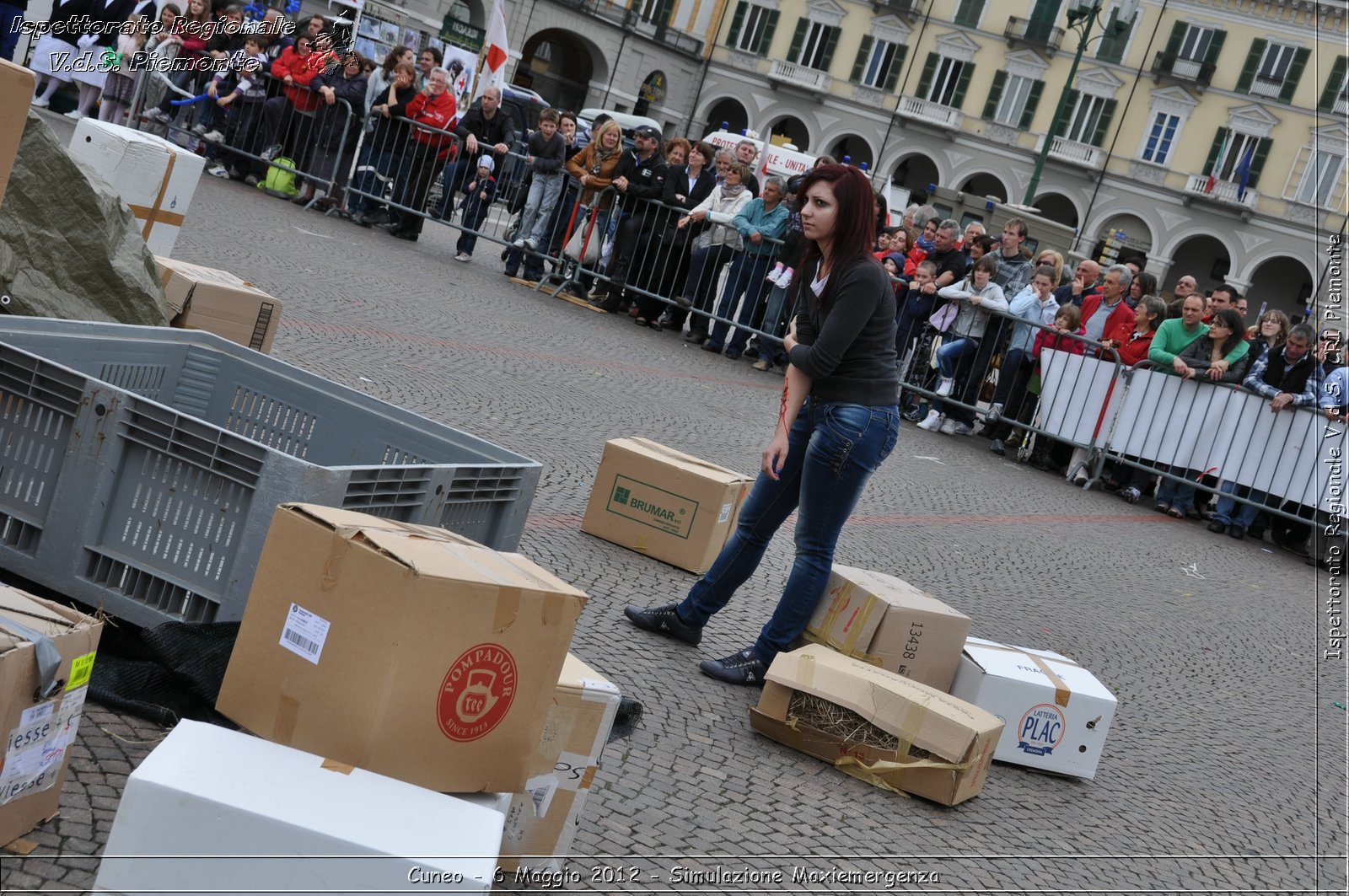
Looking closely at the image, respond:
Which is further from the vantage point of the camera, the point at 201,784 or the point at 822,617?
the point at 822,617

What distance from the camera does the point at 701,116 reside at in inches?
2790

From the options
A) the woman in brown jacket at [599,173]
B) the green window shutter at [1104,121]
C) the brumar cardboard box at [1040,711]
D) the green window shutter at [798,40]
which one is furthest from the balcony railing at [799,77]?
the brumar cardboard box at [1040,711]

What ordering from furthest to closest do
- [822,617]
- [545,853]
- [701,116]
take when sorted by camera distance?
[701,116] < [822,617] < [545,853]

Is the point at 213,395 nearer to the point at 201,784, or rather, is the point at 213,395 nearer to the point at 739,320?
the point at 201,784

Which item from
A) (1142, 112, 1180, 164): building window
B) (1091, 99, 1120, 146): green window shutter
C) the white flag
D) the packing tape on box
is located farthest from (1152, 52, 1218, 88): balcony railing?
the packing tape on box

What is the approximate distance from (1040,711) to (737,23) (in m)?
67.4

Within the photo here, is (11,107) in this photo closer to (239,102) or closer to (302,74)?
(302,74)

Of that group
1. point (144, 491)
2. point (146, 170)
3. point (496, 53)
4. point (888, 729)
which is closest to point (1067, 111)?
point (496, 53)

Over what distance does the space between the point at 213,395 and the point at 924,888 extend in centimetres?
300

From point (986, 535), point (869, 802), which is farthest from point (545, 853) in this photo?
point (986, 535)

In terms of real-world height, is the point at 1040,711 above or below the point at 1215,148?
below

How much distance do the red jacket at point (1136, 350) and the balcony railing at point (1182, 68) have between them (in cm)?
4976

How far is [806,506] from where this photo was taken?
5113 millimetres

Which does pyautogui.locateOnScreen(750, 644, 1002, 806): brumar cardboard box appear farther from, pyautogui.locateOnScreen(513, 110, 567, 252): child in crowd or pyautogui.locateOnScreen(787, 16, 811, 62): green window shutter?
pyautogui.locateOnScreen(787, 16, 811, 62): green window shutter
